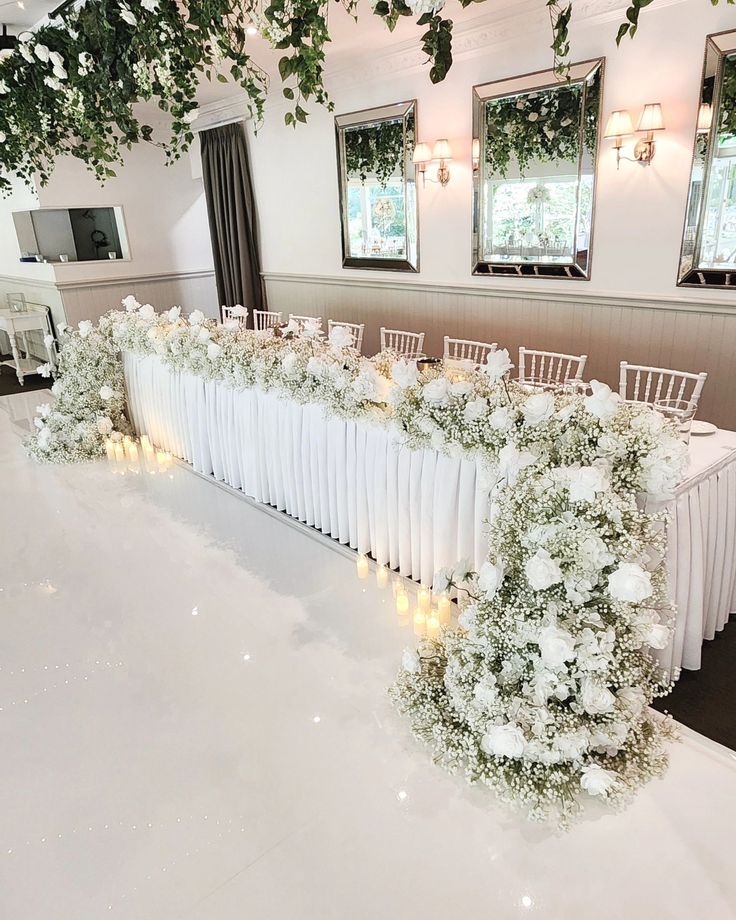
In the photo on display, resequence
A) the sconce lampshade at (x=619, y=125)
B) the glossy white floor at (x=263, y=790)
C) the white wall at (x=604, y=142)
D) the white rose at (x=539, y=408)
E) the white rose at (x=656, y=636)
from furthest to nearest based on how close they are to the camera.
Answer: the sconce lampshade at (x=619, y=125) < the white wall at (x=604, y=142) < the white rose at (x=539, y=408) < the white rose at (x=656, y=636) < the glossy white floor at (x=263, y=790)

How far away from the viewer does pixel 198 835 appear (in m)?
1.87

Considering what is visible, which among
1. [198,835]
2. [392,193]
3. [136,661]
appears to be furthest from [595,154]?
[198,835]

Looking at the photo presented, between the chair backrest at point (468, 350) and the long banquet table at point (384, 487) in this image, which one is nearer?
the long banquet table at point (384, 487)

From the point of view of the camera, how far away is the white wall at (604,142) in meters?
3.91

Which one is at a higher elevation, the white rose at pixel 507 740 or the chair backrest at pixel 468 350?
the chair backrest at pixel 468 350

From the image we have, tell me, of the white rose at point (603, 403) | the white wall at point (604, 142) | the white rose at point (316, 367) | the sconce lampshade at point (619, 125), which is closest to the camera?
the white rose at point (603, 403)

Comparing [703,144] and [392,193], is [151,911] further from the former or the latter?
[392,193]

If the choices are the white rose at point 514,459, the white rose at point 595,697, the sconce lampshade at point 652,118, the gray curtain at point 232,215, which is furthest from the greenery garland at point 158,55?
the gray curtain at point 232,215

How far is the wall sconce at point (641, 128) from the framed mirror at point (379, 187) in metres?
1.87

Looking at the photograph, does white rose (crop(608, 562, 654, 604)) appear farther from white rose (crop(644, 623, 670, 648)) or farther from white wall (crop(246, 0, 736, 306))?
white wall (crop(246, 0, 736, 306))

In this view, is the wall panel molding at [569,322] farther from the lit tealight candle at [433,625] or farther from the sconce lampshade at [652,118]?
the lit tealight candle at [433,625]

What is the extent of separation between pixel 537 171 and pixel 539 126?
0.98 ft

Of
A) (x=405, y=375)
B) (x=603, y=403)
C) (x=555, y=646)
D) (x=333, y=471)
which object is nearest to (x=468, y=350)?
(x=333, y=471)

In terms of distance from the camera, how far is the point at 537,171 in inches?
184
